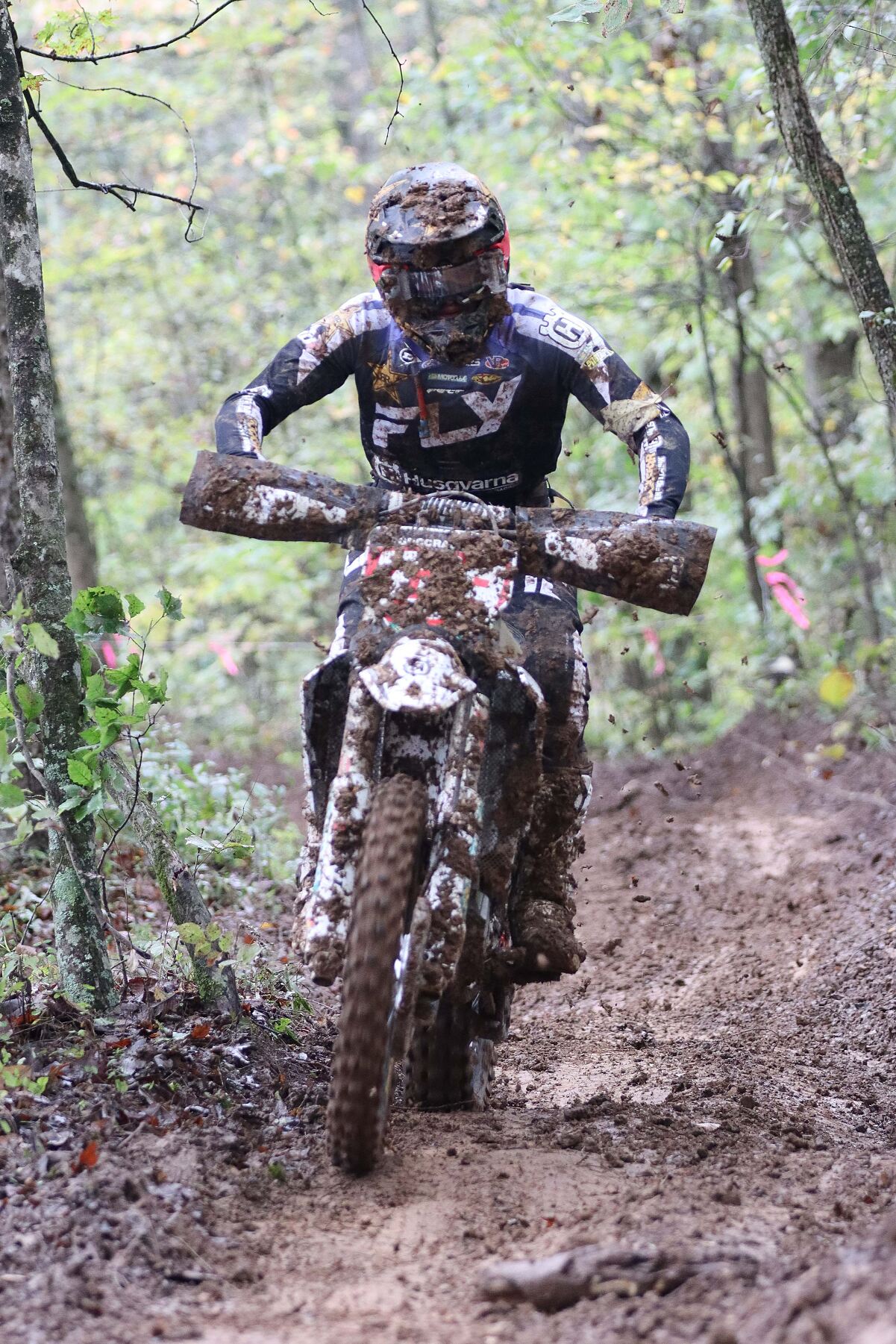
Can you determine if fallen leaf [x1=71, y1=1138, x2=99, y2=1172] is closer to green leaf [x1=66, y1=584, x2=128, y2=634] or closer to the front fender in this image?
the front fender

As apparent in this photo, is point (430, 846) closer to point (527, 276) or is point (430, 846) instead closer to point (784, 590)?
point (784, 590)

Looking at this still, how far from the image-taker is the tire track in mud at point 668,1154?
7.88 ft

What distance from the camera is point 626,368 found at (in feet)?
14.3

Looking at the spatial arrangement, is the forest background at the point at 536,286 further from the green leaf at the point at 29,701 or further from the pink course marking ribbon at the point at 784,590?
the green leaf at the point at 29,701

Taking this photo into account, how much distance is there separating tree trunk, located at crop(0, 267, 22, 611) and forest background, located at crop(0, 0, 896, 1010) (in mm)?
1227

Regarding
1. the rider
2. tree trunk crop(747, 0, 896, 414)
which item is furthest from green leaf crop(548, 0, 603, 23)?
the rider

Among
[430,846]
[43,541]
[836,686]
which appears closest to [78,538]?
[43,541]

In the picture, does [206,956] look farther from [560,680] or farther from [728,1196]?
[728,1196]

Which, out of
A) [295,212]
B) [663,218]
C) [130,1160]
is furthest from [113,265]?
[130,1160]

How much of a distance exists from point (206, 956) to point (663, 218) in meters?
9.14

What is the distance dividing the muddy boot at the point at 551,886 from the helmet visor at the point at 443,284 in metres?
1.55

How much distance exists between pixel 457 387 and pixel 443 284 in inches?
13.7

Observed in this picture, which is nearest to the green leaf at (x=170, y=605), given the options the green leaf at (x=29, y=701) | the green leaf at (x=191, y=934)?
the green leaf at (x=29, y=701)

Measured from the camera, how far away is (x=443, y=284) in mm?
4086
